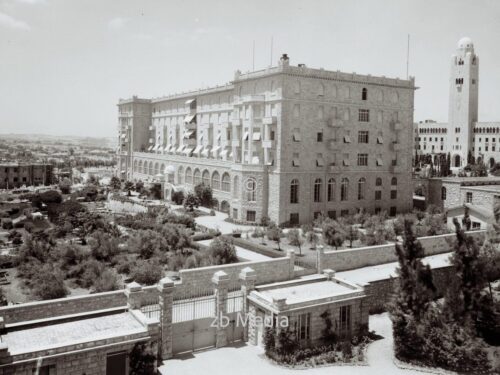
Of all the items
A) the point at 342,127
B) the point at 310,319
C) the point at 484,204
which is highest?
the point at 342,127

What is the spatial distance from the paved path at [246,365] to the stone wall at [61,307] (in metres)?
3.96

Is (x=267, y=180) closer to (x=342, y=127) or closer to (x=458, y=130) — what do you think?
(x=342, y=127)

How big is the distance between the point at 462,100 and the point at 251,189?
85.8 meters

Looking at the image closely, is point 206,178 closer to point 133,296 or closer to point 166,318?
point 133,296

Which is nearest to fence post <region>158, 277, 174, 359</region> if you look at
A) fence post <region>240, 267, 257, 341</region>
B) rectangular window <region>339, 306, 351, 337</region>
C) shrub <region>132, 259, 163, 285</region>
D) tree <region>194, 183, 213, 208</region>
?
fence post <region>240, 267, 257, 341</region>

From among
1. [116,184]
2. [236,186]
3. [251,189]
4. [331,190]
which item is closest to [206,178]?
[236,186]

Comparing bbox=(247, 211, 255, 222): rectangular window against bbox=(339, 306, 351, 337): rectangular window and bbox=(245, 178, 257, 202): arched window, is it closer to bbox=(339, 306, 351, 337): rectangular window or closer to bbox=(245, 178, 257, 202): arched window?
bbox=(245, 178, 257, 202): arched window

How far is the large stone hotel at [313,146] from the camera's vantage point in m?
48.3

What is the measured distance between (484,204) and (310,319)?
3684 centimetres

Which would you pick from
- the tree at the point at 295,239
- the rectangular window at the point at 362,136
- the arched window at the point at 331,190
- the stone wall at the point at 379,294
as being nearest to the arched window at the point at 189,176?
the arched window at the point at 331,190

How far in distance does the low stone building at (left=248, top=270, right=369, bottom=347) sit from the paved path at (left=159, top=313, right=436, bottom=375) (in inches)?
47.2

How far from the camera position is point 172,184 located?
69.6 metres

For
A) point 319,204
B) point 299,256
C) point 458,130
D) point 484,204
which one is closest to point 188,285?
point 299,256

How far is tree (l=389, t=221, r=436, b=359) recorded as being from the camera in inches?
787
